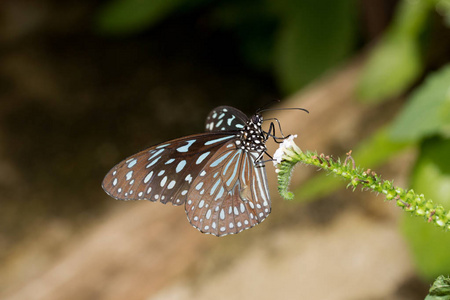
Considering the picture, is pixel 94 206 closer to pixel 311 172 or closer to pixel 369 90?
pixel 311 172

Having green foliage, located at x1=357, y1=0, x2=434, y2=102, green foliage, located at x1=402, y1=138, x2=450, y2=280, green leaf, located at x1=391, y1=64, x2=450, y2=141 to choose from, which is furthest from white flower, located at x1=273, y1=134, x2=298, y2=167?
green foliage, located at x1=357, y1=0, x2=434, y2=102

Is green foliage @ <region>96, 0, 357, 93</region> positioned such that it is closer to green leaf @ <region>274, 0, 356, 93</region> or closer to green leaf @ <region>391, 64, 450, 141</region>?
green leaf @ <region>274, 0, 356, 93</region>

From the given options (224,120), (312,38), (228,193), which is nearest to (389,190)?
(228,193)

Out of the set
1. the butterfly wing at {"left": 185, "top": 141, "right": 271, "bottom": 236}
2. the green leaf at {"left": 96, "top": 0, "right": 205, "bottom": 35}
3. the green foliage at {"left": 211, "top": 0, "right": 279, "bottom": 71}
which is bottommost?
the butterfly wing at {"left": 185, "top": 141, "right": 271, "bottom": 236}

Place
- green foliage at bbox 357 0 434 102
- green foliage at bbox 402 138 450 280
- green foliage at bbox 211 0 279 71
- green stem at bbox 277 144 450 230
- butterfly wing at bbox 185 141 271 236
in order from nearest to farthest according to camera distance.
Answer: green stem at bbox 277 144 450 230, butterfly wing at bbox 185 141 271 236, green foliage at bbox 402 138 450 280, green foliage at bbox 357 0 434 102, green foliage at bbox 211 0 279 71

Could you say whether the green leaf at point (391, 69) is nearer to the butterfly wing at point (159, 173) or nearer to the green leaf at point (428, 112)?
the green leaf at point (428, 112)

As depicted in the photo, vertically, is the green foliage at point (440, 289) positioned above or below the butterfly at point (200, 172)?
below

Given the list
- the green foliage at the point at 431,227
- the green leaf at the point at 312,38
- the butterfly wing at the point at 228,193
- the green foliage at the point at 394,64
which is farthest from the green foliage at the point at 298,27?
the butterfly wing at the point at 228,193

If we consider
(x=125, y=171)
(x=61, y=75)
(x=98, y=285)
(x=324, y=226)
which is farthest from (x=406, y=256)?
(x=61, y=75)
